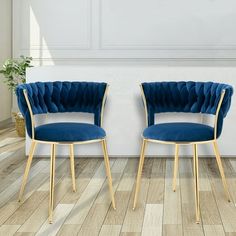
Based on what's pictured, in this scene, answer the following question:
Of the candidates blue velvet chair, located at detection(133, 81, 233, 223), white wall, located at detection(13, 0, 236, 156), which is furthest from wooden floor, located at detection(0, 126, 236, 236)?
white wall, located at detection(13, 0, 236, 156)

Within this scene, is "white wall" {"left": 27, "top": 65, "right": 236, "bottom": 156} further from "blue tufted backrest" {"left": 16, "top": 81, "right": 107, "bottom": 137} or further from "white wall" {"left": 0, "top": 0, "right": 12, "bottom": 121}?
"white wall" {"left": 0, "top": 0, "right": 12, "bottom": 121}

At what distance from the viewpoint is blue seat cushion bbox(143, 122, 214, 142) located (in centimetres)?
268

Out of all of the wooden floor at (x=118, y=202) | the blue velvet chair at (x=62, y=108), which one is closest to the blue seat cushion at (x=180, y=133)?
the blue velvet chair at (x=62, y=108)

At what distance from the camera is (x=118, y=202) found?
9.46 ft

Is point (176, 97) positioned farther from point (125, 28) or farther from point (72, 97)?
point (125, 28)

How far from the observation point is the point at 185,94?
10.3ft

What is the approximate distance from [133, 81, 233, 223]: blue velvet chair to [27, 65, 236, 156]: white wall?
76 cm

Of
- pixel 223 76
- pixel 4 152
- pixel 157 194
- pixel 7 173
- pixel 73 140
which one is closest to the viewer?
pixel 73 140

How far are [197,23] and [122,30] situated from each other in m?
0.89

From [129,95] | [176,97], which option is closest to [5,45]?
[129,95]

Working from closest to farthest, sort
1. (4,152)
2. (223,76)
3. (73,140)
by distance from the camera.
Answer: (73,140)
(223,76)
(4,152)

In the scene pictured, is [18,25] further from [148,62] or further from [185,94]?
[185,94]

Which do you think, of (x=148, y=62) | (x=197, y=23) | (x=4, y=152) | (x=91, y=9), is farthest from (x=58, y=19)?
(x=4, y=152)

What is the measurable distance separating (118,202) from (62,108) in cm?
65
